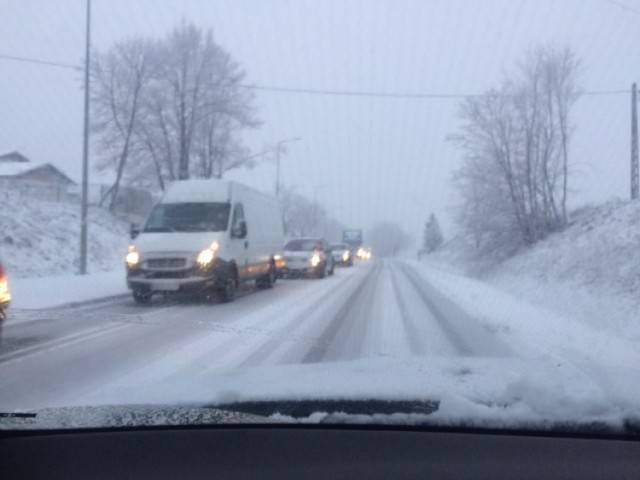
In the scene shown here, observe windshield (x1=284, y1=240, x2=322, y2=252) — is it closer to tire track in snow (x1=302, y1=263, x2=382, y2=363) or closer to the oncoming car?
tire track in snow (x1=302, y1=263, x2=382, y2=363)

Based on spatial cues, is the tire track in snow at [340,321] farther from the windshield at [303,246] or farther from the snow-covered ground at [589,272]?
the windshield at [303,246]

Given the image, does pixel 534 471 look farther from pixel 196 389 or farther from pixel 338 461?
pixel 196 389

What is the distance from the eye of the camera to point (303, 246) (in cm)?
3056

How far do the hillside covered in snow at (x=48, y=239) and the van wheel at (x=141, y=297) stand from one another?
32.3 ft

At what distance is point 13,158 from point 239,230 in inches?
958

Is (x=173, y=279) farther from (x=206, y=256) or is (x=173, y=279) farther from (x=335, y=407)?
(x=335, y=407)

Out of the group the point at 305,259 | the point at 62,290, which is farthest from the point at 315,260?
the point at 62,290

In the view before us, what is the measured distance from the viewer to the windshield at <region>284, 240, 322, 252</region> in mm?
30384

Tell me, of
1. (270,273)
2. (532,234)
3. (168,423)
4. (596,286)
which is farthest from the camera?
(532,234)

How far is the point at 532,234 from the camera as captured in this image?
35625 millimetres

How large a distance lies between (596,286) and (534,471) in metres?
17.8

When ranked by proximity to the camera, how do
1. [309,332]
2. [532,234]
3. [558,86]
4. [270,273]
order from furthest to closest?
[532,234], [558,86], [270,273], [309,332]

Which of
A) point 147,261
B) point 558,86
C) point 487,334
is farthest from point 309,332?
point 558,86

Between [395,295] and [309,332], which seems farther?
[395,295]
